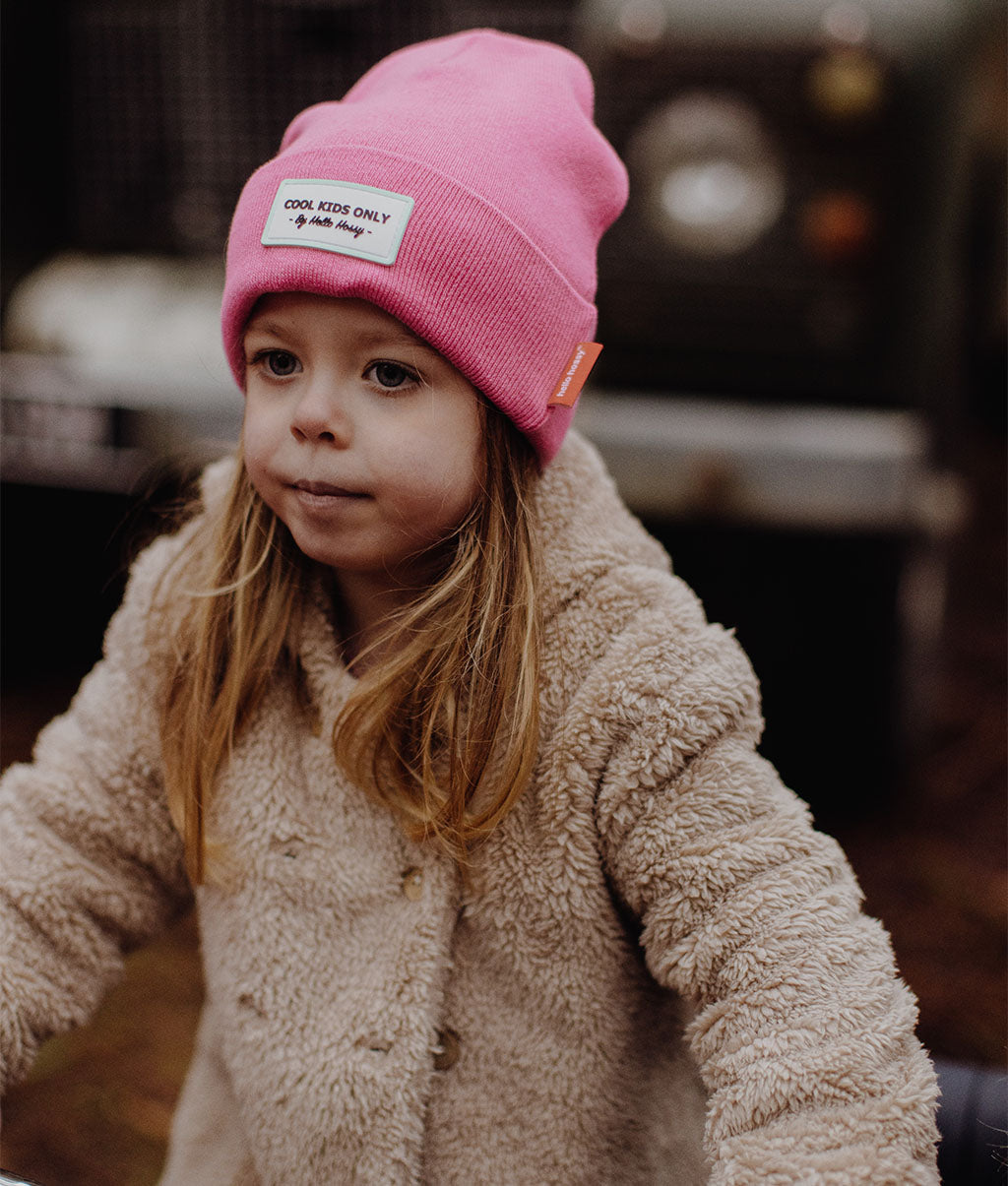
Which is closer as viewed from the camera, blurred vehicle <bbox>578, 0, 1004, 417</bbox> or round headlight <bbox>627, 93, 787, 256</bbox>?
blurred vehicle <bbox>578, 0, 1004, 417</bbox>

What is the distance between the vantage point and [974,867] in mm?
2643

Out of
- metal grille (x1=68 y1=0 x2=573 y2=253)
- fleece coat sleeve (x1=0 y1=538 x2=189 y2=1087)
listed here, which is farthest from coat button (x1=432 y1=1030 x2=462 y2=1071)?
metal grille (x1=68 y1=0 x2=573 y2=253)

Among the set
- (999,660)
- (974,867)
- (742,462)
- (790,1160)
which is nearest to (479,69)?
(790,1160)

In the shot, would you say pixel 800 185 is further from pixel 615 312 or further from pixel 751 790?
pixel 751 790

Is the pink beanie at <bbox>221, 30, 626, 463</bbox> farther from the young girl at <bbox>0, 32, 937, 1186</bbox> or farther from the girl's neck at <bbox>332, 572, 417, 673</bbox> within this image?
the girl's neck at <bbox>332, 572, 417, 673</bbox>

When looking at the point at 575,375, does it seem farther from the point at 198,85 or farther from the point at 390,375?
the point at 198,85

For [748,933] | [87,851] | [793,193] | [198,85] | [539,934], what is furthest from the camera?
[198,85]

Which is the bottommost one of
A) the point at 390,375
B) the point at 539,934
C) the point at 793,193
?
the point at 539,934

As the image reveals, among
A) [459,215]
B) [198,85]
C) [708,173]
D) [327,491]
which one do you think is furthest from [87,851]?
[198,85]

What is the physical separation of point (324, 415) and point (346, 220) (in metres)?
0.16

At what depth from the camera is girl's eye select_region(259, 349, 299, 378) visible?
36.1 inches

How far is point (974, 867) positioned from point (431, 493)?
2.24 m

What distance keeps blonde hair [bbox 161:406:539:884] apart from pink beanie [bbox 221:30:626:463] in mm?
80

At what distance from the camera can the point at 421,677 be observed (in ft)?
3.11
